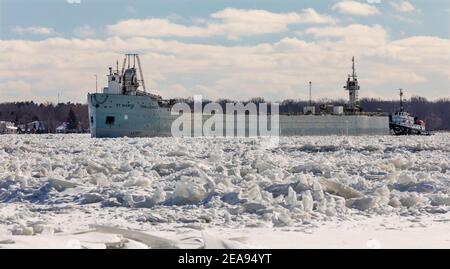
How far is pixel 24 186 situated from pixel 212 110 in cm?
5188

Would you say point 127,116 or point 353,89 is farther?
point 353,89

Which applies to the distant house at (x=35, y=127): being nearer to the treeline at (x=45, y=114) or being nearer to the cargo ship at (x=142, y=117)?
the treeline at (x=45, y=114)

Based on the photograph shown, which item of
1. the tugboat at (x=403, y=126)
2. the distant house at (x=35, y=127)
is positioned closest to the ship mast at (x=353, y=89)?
the tugboat at (x=403, y=126)

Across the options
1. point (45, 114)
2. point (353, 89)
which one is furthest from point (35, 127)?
point (353, 89)

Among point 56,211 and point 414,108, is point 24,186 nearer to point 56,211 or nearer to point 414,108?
point 56,211

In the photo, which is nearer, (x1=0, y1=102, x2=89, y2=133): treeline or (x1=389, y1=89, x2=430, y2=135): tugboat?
(x1=389, y1=89, x2=430, y2=135): tugboat

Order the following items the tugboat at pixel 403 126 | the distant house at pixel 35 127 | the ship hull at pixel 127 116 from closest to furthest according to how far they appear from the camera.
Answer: the ship hull at pixel 127 116 < the tugboat at pixel 403 126 < the distant house at pixel 35 127

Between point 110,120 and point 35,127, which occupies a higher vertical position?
point 110,120

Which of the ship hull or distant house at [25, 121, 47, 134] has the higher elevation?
the ship hull

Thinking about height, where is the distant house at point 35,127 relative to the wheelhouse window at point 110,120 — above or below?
below

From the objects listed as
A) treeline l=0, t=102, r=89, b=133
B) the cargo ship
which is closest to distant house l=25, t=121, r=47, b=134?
treeline l=0, t=102, r=89, b=133

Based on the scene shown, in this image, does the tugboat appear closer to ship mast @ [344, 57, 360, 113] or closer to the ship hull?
ship mast @ [344, 57, 360, 113]

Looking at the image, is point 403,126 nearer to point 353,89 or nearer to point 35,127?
point 353,89
